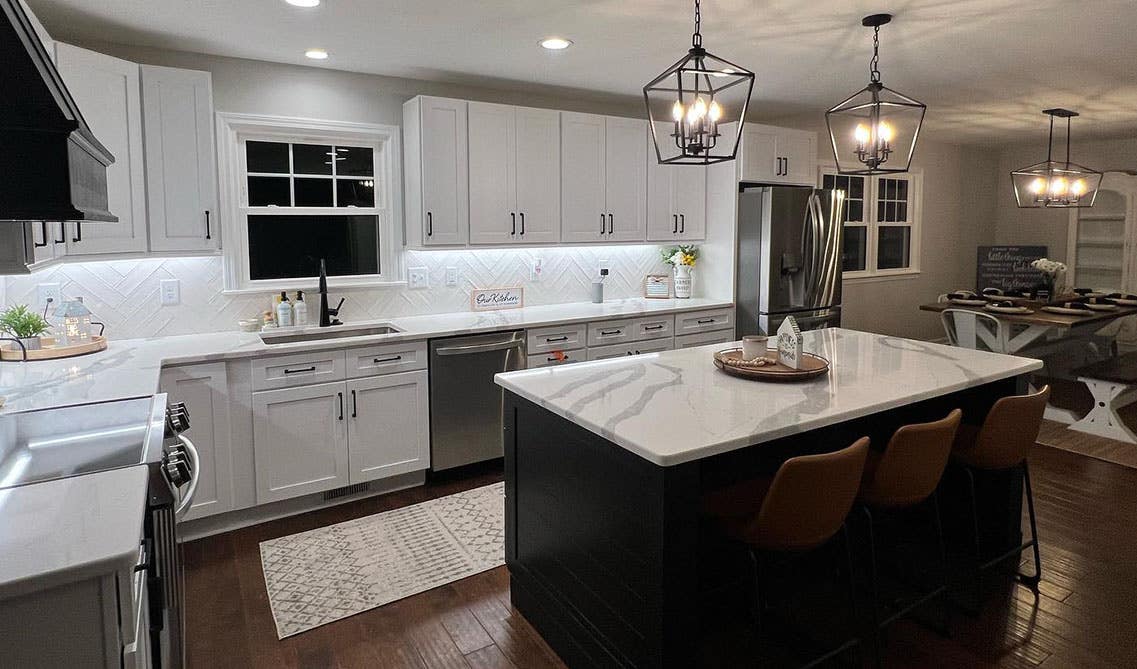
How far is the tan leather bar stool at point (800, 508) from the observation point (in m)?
1.96

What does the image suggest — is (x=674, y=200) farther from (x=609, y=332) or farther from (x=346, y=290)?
(x=346, y=290)

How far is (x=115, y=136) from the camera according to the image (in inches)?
125

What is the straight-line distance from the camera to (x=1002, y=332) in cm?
541

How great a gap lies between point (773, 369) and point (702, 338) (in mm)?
2515

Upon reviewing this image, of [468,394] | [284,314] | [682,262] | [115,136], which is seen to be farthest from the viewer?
[682,262]

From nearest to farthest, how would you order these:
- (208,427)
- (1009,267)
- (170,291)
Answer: (208,427), (170,291), (1009,267)

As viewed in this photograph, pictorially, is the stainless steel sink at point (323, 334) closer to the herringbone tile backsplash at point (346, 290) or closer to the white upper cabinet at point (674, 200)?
the herringbone tile backsplash at point (346, 290)

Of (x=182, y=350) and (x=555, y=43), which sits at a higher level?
(x=555, y=43)

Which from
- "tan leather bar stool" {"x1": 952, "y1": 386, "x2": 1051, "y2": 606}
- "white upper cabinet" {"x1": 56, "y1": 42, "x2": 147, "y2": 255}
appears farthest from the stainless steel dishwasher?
"tan leather bar stool" {"x1": 952, "y1": 386, "x2": 1051, "y2": 606}

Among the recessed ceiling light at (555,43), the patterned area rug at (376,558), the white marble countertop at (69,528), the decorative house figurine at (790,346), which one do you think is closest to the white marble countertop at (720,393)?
the decorative house figurine at (790,346)

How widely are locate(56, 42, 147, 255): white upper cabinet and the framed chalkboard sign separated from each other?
816cm

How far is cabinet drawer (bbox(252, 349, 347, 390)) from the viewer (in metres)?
3.41

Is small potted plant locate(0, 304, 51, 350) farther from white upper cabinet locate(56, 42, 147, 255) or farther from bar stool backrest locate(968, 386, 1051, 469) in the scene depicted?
bar stool backrest locate(968, 386, 1051, 469)

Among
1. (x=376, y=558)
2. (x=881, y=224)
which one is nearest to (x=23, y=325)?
(x=376, y=558)
